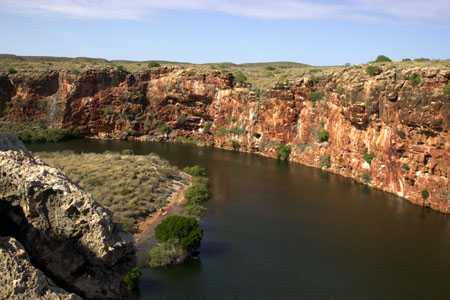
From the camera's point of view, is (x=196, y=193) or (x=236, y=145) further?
(x=236, y=145)

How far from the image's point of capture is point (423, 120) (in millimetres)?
38562

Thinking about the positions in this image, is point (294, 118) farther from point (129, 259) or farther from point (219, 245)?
point (129, 259)

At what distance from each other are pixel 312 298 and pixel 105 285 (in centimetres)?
1652

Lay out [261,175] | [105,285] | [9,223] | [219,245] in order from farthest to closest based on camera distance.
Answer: [261,175], [219,245], [105,285], [9,223]

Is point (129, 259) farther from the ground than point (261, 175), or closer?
farther from the ground

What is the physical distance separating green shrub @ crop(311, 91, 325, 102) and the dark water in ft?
41.7

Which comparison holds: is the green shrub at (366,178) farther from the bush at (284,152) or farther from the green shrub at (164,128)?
the green shrub at (164,128)

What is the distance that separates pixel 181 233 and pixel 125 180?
13.3 metres

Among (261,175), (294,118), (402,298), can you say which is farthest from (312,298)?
(294,118)

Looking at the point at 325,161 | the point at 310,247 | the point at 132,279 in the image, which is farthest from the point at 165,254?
the point at 325,161

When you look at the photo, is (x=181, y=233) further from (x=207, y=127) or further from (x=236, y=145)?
(x=207, y=127)

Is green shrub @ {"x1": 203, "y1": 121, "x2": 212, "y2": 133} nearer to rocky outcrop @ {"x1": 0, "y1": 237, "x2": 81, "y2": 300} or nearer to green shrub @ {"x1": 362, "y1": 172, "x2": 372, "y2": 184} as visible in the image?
green shrub @ {"x1": 362, "y1": 172, "x2": 372, "y2": 184}

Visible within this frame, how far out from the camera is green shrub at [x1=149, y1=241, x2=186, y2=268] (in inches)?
945

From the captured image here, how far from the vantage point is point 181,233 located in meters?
25.9
